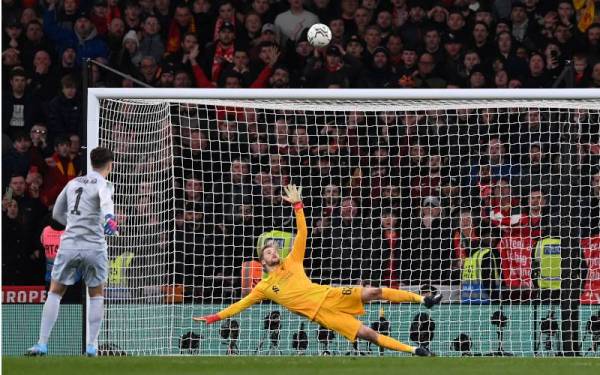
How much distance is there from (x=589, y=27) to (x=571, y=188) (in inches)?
144

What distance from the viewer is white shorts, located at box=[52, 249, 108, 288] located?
9039mm

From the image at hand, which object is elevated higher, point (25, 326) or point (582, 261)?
point (582, 261)

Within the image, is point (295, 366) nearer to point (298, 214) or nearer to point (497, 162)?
point (298, 214)

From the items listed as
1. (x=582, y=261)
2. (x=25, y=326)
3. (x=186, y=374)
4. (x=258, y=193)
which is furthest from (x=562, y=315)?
(x=25, y=326)

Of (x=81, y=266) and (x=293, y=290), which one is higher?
(x=81, y=266)

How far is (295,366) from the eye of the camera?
825 cm

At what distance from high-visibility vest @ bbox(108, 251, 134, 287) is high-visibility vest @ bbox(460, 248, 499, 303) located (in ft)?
10.7

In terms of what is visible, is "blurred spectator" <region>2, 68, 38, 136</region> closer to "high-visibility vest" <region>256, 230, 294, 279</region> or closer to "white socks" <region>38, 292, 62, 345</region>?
"high-visibility vest" <region>256, 230, 294, 279</region>

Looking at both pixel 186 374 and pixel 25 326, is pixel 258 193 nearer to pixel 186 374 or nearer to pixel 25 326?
pixel 25 326

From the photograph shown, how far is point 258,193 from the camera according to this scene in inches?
474

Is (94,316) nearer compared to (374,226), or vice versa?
(94,316)

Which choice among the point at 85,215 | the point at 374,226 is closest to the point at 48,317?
the point at 85,215

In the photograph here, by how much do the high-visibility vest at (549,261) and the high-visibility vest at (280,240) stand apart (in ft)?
8.21

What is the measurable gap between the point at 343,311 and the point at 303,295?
396mm
